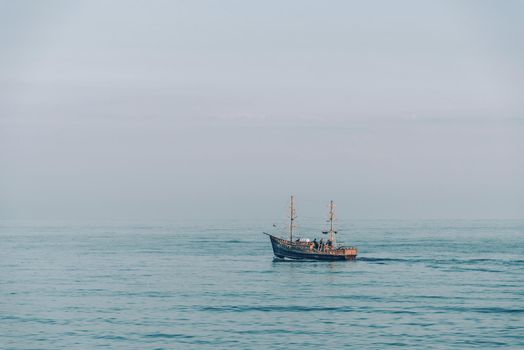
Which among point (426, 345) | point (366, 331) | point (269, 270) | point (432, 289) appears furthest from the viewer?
point (269, 270)

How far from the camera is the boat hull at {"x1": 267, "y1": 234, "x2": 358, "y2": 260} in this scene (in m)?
143

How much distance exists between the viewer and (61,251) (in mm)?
169500

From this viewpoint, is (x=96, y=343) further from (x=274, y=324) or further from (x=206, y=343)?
(x=274, y=324)

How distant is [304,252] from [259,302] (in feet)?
187

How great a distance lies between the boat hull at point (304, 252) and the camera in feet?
469

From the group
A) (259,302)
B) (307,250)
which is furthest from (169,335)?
(307,250)

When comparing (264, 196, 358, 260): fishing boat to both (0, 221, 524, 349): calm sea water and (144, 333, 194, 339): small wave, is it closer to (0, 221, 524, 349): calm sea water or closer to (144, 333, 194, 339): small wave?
(0, 221, 524, 349): calm sea water

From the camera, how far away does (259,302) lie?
89.8 m

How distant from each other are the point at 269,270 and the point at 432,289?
34.2 m

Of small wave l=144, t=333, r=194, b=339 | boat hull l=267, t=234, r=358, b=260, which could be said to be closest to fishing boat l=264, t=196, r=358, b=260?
boat hull l=267, t=234, r=358, b=260

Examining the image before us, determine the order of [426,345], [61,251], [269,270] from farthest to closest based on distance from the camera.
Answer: [61,251], [269,270], [426,345]


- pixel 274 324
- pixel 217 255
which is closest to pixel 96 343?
pixel 274 324

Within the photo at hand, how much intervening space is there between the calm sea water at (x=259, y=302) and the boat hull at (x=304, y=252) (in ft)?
8.61

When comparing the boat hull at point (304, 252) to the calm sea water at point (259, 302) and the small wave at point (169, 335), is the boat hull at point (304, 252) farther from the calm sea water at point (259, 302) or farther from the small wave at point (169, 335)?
the small wave at point (169, 335)
